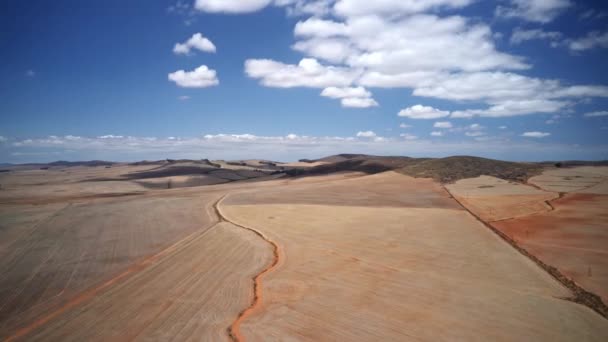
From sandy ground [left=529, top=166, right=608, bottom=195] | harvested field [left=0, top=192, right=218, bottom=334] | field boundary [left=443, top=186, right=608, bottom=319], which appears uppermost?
sandy ground [left=529, top=166, right=608, bottom=195]

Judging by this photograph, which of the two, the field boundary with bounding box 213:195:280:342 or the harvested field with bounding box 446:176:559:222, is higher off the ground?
the harvested field with bounding box 446:176:559:222

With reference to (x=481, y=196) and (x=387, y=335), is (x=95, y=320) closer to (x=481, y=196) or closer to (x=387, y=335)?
(x=387, y=335)

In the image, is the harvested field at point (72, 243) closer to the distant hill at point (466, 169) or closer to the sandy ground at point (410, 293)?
the sandy ground at point (410, 293)

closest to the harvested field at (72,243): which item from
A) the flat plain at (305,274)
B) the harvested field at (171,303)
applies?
the flat plain at (305,274)

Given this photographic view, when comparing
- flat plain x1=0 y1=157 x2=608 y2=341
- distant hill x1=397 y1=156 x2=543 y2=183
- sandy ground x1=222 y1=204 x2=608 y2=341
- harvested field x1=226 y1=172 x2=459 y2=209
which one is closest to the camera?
sandy ground x1=222 y1=204 x2=608 y2=341

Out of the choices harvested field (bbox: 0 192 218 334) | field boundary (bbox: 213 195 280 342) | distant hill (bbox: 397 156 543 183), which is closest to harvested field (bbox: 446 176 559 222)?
distant hill (bbox: 397 156 543 183)

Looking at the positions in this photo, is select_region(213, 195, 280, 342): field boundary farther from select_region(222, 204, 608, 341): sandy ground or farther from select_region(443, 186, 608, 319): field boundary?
select_region(443, 186, 608, 319): field boundary
